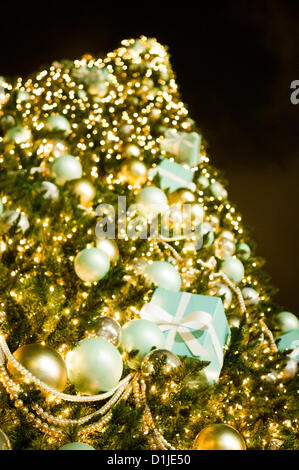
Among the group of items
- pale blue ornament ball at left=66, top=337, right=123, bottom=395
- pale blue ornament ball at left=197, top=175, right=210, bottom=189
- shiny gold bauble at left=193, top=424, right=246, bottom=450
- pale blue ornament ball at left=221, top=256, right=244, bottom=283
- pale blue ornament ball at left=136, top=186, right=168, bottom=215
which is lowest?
shiny gold bauble at left=193, top=424, right=246, bottom=450

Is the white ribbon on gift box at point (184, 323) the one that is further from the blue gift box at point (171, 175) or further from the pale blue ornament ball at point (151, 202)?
the blue gift box at point (171, 175)

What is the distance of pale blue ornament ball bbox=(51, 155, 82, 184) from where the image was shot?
4.22ft

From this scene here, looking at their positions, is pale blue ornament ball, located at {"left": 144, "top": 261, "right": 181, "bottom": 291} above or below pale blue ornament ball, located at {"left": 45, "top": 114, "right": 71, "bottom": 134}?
below

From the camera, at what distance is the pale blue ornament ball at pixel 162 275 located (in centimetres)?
111

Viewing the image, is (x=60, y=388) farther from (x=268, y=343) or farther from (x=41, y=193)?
(x=268, y=343)

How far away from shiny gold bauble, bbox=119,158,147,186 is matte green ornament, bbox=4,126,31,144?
1.31 ft

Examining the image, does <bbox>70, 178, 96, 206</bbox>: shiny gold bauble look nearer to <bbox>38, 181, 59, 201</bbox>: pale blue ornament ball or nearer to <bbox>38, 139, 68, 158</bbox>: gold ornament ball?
<bbox>38, 181, 59, 201</bbox>: pale blue ornament ball

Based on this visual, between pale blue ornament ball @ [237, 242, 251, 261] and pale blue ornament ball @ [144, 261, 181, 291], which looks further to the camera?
pale blue ornament ball @ [237, 242, 251, 261]

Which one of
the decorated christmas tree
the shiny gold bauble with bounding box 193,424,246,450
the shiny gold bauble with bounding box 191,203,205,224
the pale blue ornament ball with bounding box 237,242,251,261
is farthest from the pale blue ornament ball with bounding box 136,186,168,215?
the shiny gold bauble with bounding box 193,424,246,450

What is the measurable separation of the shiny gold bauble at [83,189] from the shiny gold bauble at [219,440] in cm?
81

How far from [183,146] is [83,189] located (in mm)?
752

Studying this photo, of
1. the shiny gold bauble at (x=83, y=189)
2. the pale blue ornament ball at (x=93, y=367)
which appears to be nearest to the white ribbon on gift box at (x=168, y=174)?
the shiny gold bauble at (x=83, y=189)
